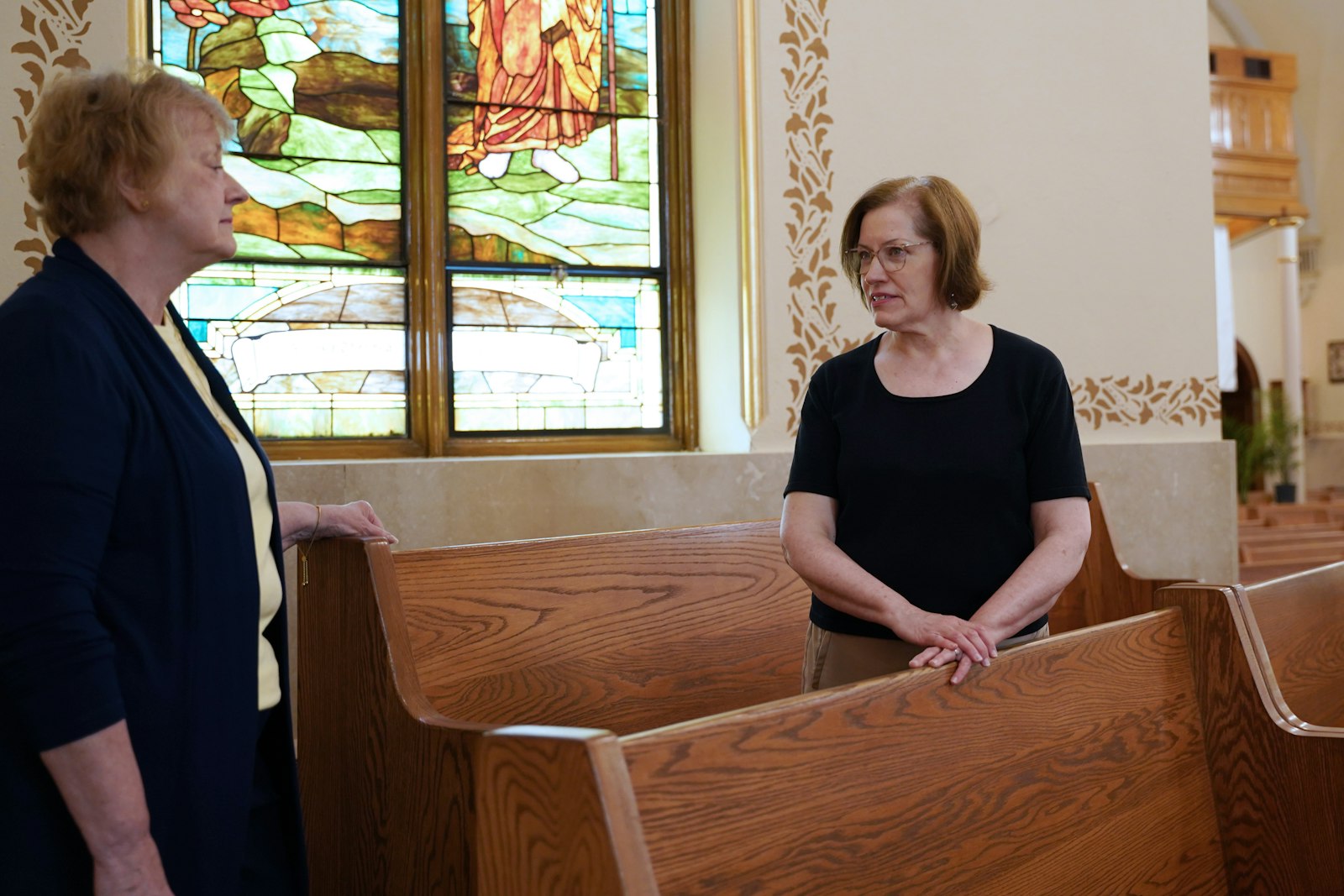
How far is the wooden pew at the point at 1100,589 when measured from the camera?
3.54 m

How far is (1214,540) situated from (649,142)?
2473mm

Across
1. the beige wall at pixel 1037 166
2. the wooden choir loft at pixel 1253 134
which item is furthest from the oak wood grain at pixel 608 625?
the wooden choir loft at pixel 1253 134

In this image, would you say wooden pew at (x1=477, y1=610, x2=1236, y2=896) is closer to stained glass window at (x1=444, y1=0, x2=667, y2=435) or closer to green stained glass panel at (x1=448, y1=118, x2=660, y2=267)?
stained glass window at (x1=444, y1=0, x2=667, y2=435)

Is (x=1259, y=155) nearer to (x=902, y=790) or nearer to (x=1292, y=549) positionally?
(x=1292, y=549)

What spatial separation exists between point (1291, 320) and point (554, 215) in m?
12.1

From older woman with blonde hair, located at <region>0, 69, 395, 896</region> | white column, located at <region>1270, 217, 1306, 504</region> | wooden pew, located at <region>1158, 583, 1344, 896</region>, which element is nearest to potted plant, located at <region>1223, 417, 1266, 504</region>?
white column, located at <region>1270, 217, 1306, 504</region>

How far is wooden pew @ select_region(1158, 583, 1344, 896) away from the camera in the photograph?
6.00 feet

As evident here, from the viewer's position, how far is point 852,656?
1.91 m

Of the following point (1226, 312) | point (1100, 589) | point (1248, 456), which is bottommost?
point (1100, 589)

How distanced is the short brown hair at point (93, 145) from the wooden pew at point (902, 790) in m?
0.76

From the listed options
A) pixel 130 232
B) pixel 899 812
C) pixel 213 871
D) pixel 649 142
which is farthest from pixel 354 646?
pixel 649 142

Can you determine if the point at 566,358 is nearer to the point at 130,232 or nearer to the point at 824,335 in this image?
the point at 824,335

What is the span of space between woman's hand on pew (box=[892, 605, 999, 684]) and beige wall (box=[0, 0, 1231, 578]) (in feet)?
6.20

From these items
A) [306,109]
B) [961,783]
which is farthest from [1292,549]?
[961,783]
